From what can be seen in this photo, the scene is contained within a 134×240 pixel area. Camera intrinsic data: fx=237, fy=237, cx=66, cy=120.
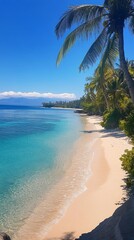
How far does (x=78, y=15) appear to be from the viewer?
36.6 feet

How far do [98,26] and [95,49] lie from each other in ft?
3.89

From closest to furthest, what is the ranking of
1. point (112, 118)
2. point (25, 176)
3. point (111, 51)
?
point (111, 51) < point (25, 176) < point (112, 118)

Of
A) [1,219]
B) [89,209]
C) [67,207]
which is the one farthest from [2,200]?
[89,209]

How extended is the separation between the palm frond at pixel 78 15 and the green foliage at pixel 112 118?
1753cm

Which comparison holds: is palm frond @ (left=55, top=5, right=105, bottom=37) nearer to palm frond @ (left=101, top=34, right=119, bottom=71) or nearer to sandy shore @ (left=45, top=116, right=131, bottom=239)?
palm frond @ (left=101, top=34, right=119, bottom=71)

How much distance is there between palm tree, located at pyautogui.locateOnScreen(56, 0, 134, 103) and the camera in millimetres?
10203

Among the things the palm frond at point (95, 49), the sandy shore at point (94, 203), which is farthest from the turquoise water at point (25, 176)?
the palm frond at point (95, 49)

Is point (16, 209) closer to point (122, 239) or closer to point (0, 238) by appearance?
point (0, 238)

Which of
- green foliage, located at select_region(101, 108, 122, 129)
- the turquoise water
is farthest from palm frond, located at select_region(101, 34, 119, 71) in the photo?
green foliage, located at select_region(101, 108, 122, 129)

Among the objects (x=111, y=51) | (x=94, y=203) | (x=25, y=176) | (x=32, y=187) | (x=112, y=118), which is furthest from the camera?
(x=112, y=118)

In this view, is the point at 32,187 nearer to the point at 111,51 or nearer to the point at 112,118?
the point at 111,51

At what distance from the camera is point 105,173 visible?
11.8 meters

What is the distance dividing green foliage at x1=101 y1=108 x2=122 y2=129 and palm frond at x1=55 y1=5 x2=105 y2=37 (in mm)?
17534

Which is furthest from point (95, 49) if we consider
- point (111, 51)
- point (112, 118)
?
point (112, 118)
